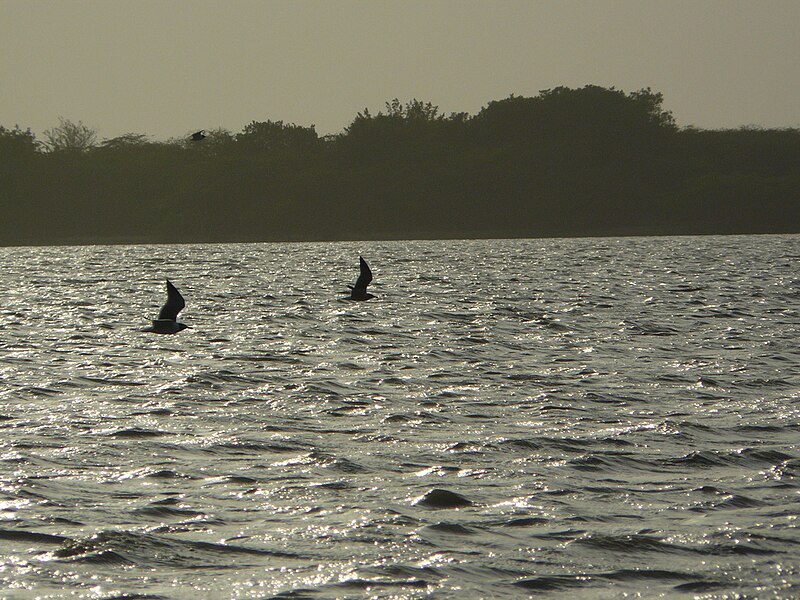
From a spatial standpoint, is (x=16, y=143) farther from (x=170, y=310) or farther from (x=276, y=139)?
(x=170, y=310)

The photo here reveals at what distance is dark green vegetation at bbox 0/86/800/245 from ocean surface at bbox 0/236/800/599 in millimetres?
Result: 88335

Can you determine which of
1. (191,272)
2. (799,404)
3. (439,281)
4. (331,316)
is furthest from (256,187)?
(799,404)

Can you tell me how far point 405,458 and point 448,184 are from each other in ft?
364

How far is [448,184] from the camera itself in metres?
125

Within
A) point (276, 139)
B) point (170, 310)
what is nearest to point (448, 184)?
point (276, 139)

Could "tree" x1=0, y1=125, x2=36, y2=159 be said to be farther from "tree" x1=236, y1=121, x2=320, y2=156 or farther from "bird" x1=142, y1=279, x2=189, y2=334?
"bird" x1=142, y1=279, x2=189, y2=334

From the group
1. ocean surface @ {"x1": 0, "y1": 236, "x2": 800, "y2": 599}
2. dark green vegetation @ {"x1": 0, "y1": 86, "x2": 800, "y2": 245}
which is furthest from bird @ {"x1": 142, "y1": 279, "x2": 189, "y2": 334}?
dark green vegetation @ {"x1": 0, "y1": 86, "x2": 800, "y2": 245}

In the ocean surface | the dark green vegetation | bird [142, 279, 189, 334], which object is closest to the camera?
the ocean surface

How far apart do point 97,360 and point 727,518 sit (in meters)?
16.1

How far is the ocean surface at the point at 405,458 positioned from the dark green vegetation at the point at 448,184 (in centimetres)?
8834

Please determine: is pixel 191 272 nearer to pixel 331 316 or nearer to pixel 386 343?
pixel 331 316

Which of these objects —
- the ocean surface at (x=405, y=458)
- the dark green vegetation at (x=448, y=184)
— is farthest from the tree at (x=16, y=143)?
the ocean surface at (x=405, y=458)

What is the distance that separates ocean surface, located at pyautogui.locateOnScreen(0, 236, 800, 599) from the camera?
1103 cm

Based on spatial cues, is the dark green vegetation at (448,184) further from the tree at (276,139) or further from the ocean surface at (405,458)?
the ocean surface at (405,458)
